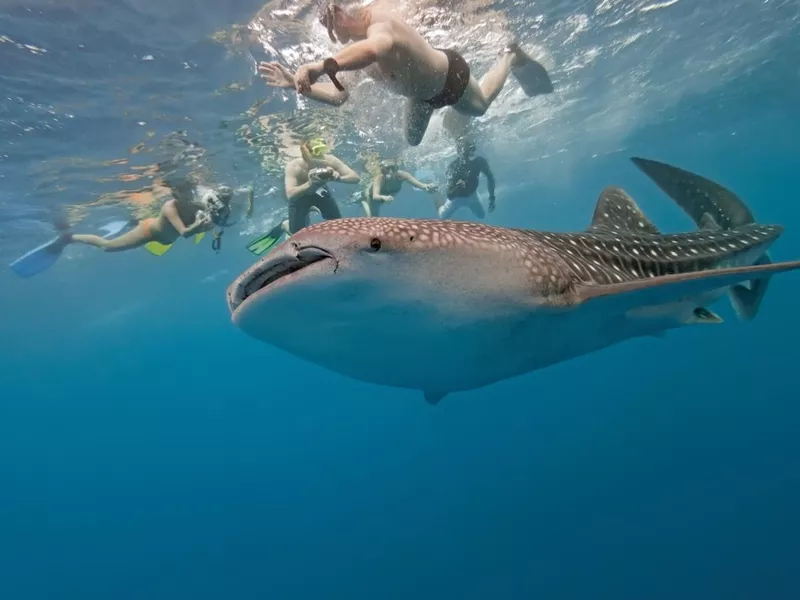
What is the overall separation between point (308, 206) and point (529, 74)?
31.4ft

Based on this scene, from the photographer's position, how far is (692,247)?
4414 millimetres

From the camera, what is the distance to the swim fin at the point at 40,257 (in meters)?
11.5

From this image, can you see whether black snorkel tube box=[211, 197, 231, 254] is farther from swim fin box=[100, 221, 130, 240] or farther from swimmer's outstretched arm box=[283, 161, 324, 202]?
swim fin box=[100, 221, 130, 240]

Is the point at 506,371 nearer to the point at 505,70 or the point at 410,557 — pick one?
the point at 505,70

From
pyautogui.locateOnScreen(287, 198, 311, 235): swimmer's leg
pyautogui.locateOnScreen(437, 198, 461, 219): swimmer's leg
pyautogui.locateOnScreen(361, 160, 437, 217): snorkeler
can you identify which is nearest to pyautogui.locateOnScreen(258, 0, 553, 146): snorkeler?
pyautogui.locateOnScreen(287, 198, 311, 235): swimmer's leg

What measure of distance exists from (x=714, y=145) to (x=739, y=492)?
36.3 metres

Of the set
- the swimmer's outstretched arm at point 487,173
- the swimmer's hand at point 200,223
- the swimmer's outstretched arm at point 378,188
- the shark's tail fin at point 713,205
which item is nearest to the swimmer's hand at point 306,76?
the shark's tail fin at point 713,205

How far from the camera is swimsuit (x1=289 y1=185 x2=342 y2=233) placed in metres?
10.4

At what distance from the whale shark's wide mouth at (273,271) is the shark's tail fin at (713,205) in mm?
4885

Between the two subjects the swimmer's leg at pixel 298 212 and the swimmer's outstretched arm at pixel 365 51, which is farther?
the swimmer's leg at pixel 298 212

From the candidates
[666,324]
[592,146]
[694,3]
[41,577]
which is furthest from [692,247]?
[41,577]

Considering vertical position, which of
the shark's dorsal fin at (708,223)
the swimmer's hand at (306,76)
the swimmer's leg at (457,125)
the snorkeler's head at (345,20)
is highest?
the swimmer's leg at (457,125)

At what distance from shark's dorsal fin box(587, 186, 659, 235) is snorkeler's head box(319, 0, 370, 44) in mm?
5109

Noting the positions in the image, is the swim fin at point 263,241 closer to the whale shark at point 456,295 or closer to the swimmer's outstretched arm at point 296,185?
the swimmer's outstretched arm at point 296,185
